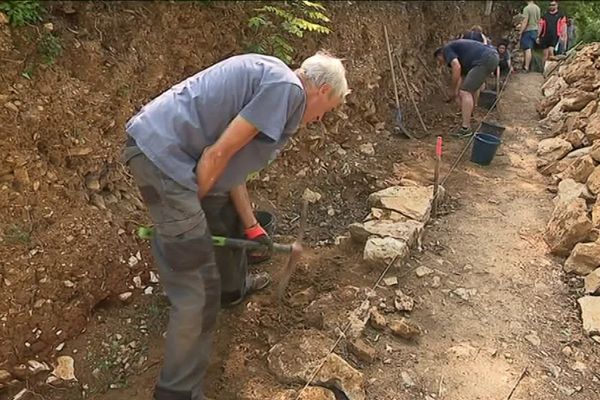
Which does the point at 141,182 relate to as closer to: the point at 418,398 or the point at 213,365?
the point at 213,365

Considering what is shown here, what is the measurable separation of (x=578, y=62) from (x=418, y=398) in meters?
6.97

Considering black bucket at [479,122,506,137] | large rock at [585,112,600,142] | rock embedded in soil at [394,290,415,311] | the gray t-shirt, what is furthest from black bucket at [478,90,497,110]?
the gray t-shirt

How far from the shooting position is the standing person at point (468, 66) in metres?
6.74

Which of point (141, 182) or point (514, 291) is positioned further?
point (514, 291)

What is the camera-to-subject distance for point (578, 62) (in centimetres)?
787

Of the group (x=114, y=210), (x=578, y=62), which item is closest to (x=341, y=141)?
(x=114, y=210)

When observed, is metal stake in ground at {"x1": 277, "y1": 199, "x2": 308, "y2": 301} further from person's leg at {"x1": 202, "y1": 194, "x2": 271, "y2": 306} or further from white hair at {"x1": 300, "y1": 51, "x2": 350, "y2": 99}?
white hair at {"x1": 300, "y1": 51, "x2": 350, "y2": 99}

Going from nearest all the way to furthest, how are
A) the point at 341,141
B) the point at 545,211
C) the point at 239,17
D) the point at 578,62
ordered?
1. the point at 239,17
2. the point at 545,211
3. the point at 341,141
4. the point at 578,62

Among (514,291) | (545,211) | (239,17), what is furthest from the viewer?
(545,211)

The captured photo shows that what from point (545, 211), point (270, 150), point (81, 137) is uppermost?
point (270, 150)

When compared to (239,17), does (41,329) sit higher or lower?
lower

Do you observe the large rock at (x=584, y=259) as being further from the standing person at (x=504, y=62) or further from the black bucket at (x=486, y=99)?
the standing person at (x=504, y=62)

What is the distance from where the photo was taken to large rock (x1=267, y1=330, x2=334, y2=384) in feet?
8.82

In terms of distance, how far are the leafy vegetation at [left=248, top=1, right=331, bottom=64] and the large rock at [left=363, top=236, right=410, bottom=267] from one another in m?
1.73
